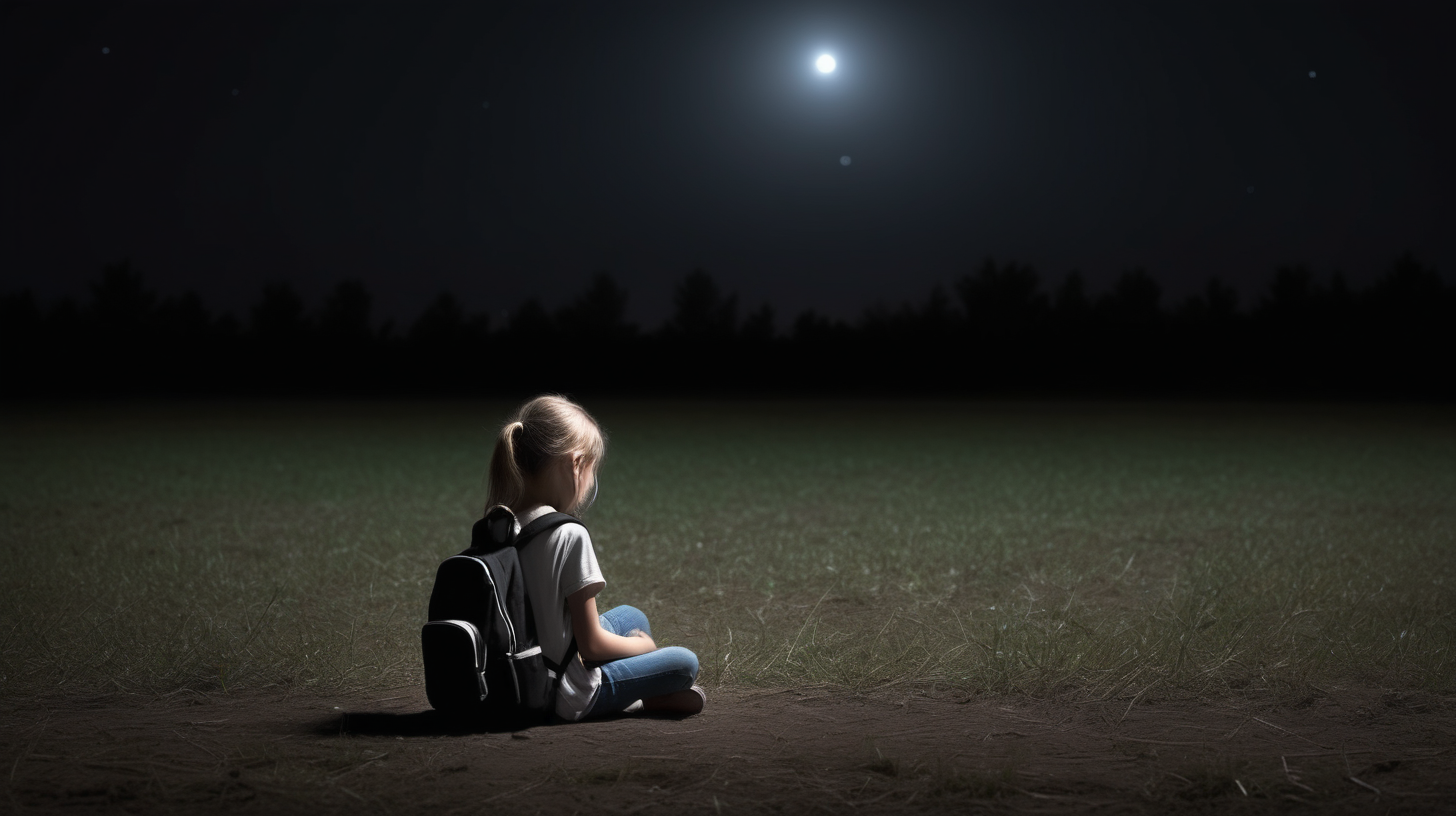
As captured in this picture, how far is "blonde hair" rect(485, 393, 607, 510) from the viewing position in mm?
4121

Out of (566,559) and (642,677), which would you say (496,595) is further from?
(642,677)

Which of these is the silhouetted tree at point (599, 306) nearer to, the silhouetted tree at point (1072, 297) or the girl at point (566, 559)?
the silhouetted tree at point (1072, 297)

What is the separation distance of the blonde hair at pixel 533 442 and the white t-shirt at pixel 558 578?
134mm

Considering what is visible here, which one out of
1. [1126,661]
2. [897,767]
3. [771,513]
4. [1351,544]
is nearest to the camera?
[897,767]

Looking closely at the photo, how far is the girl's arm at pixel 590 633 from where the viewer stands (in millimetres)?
4109

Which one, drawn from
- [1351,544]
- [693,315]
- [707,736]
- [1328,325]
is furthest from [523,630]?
[693,315]

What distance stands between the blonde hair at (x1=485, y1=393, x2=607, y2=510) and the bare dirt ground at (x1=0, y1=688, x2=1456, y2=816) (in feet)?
2.92

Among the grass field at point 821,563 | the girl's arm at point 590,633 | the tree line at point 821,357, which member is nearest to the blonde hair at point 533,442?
the girl's arm at point 590,633

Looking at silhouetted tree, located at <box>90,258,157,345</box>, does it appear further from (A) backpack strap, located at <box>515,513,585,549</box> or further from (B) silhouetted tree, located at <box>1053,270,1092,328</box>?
(A) backpack strap, located at <box>515,513,585,549</box>

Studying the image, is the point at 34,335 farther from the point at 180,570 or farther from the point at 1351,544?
the point at 1351,544

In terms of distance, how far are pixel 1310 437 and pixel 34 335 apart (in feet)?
188

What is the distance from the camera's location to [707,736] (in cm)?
425

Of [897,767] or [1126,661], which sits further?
[1126,661]

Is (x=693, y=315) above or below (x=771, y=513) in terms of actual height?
above
